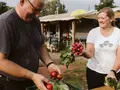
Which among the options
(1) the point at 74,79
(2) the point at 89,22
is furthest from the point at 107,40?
(2) the point at 89,22

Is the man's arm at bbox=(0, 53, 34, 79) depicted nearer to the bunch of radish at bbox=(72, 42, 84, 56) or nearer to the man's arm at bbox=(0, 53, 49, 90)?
the man's arm at bbox=(0, 53, 49, 90)

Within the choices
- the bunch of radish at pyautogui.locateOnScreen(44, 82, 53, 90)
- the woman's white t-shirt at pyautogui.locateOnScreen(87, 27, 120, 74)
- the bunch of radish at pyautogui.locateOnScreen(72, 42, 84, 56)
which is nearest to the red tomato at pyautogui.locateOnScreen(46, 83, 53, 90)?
the bunch of radish at pyautogui.locateOnScreen(44, 82, 53, 90)

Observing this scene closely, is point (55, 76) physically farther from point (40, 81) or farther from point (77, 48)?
point (77, 48)

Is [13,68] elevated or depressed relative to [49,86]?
elevated

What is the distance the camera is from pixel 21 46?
272 centimetres

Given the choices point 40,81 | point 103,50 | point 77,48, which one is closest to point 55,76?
point 40,81

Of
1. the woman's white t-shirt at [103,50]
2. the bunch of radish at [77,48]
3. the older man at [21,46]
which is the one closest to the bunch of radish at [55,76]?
the older man at [21,46]

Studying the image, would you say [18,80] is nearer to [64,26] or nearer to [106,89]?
[106,89]

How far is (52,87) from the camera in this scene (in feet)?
7.82

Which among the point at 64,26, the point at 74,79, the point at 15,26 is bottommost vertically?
the point at 64,26

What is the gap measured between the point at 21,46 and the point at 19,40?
0.06 meters

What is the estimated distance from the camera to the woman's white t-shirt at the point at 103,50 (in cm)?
379

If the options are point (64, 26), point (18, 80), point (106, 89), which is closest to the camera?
point (18, 80)

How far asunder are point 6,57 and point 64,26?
79.8 ft
